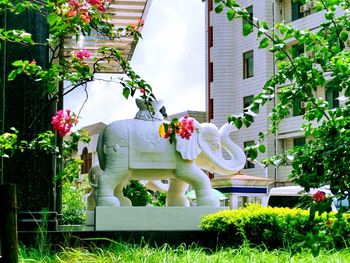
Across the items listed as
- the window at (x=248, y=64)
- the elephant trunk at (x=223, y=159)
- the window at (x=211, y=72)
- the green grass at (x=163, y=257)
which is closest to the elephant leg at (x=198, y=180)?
the elephant trunk at (x=223, y=159)

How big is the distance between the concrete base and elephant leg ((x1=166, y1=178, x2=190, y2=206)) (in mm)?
908

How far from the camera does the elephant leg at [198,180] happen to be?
10.0 meters

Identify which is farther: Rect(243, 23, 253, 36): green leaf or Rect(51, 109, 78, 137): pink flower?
Rect(51, 109, 78, 137): pink flower

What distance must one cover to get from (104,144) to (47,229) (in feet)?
4.81

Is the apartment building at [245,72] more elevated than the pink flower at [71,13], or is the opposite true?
the apartment building at [245,72]

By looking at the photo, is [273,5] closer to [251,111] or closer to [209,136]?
[209,136]

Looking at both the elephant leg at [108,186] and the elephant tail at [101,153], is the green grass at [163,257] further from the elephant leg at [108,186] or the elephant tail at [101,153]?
the elephant tail at [101,153]

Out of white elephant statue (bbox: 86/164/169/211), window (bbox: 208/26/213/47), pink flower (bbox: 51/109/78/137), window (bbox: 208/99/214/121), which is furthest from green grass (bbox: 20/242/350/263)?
window (bbox: 208/26/213/47)

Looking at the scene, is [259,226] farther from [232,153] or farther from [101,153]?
[101,153]

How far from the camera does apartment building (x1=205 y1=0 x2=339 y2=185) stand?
109ft

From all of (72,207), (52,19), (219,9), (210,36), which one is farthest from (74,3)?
(210,36)

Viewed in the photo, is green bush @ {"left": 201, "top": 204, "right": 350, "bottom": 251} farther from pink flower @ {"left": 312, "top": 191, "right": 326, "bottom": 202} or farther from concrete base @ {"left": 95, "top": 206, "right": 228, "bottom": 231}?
pink flower @ {"left": 312, "top": 191, "right": 326, "bottom": 202}

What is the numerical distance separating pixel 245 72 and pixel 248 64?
0.42m

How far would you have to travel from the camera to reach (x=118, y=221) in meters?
9.64
